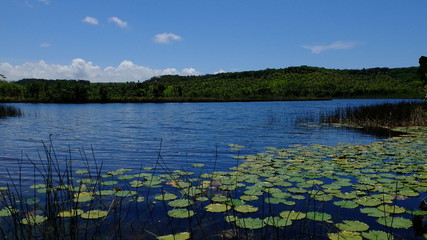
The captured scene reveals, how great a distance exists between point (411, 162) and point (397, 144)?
3788mm

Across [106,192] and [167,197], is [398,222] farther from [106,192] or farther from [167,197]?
[106,192]

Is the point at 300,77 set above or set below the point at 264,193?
above

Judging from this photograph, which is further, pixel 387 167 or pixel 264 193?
pixel 387 167

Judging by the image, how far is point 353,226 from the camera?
4535mm

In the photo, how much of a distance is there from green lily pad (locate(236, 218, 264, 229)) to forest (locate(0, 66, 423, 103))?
218ft

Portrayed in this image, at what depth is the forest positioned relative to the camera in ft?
299

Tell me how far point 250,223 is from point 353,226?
1.54 metres

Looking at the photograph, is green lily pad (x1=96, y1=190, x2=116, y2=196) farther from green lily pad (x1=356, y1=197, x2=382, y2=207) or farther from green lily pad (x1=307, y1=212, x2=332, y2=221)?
green lily pad (x1=356, y1=197, x2=382, y2=207)

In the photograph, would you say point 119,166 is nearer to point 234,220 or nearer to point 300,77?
point 234,220

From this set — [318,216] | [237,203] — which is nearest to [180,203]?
[237,203]

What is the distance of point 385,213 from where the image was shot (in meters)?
5.09

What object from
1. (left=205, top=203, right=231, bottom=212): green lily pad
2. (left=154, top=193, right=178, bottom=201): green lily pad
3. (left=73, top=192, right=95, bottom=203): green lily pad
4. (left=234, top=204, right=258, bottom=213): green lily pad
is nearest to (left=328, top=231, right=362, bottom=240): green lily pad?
(left=234, top=204, right=258, bottom=213): green lily pad

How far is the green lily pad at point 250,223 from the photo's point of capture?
448 centimetres

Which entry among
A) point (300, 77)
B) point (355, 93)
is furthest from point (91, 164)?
point (300, 77)
